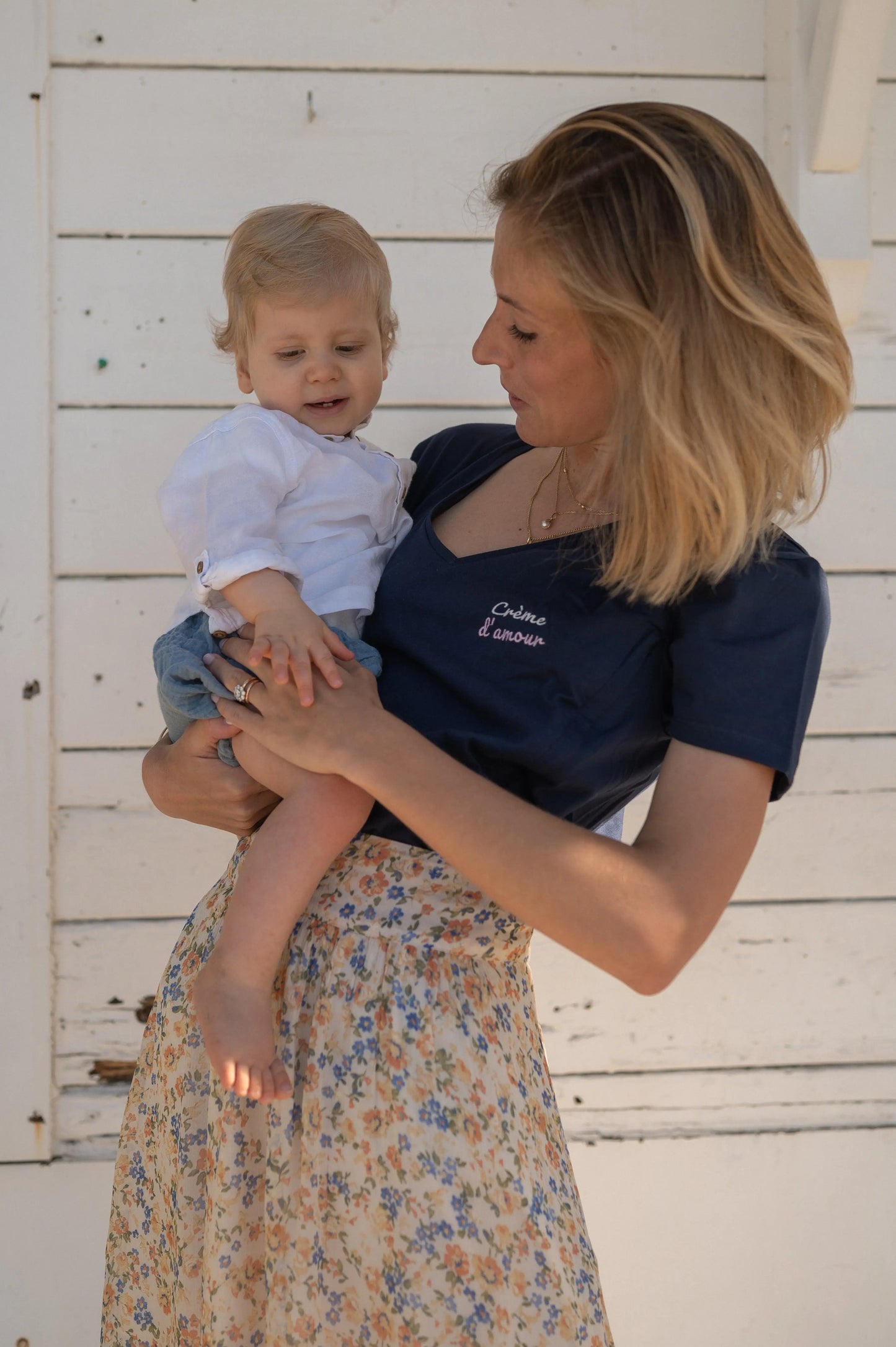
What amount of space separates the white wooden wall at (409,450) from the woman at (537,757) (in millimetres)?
738

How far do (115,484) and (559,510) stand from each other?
0.95 meters

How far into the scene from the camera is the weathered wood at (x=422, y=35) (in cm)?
193

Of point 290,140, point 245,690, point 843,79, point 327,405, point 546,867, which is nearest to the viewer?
point 546,867

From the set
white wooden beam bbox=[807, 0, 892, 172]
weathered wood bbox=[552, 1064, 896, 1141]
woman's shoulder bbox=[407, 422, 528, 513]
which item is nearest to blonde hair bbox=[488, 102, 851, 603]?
woman's shoulder bbox=[407, 422, 528, 513]

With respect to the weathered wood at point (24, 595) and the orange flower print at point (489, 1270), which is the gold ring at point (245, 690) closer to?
the orange flower print at point (489, 1270)

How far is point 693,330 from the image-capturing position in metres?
1.12

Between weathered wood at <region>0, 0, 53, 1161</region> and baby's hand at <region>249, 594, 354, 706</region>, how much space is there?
87 cm

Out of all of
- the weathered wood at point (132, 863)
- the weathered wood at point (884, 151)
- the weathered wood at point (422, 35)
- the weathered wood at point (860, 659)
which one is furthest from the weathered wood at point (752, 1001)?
the weathered wood at point (422, 35)

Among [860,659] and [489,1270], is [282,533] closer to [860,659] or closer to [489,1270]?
[489,1270]

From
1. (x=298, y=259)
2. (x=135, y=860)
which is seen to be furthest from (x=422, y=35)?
(x=135, y=860)

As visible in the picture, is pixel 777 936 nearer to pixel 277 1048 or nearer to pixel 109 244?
pixel 277 1048

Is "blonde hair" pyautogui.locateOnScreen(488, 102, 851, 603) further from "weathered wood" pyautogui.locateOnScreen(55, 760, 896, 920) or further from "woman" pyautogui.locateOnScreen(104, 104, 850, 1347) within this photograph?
"weathered wood" pyautogui.locateOnScreen(55, 760, 896, 920)

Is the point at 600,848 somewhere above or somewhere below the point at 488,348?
below

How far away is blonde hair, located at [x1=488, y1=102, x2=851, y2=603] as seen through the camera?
1.10 meters
